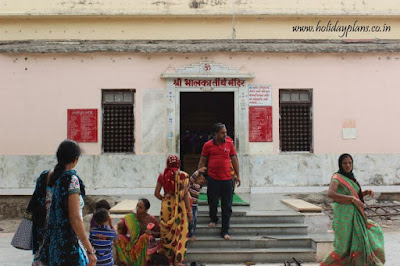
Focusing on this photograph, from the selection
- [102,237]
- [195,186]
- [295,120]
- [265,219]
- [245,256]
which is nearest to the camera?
[102,237]

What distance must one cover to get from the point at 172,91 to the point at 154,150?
1543mm

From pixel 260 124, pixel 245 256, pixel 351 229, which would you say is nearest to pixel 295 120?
pixel 260 124

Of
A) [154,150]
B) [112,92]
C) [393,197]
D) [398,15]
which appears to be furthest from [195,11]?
[393,197]

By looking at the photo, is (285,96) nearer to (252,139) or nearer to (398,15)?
(252,139)

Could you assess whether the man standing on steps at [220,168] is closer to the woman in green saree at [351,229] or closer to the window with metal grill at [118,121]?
the woman in green saree at [351,229]

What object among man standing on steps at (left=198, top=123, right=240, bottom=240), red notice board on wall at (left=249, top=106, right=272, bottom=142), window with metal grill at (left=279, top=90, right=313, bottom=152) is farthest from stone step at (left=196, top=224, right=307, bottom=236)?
window with metal grill at (left=279, top=90, right=313, bottom=152)

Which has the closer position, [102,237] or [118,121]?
[102,237]

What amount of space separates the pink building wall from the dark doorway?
2925mm

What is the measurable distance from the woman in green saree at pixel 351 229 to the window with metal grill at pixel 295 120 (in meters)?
6.22

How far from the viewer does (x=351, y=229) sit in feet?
18.2

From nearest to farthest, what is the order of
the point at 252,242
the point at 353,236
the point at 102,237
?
the point at 353,236 < the point at 102,237 < the point at 252,242

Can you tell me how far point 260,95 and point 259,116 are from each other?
539 mm

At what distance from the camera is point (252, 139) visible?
1156 centimetres

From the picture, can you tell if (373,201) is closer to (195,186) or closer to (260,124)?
(260,124)
